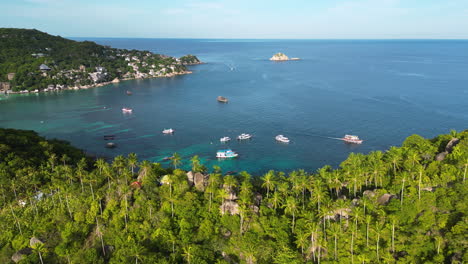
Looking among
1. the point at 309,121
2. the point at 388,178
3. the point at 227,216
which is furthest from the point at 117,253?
the point at 309,121

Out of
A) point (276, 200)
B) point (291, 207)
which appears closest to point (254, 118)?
point (276, 200)

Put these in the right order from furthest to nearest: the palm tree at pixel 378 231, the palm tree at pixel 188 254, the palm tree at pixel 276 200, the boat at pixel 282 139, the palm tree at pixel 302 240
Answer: the boat at pixel 282 139 < the palm tree at pixel 276 200 < the palm tree at pixel 302 240 < the palm tree at pixel 188 254 < the palm tree at pixel 378 231

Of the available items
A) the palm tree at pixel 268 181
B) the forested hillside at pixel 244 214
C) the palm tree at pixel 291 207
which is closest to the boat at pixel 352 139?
the forested hillside at pixel 244 214

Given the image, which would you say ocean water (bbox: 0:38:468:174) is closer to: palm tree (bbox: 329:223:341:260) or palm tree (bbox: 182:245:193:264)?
palm tree (bbox: 329:223:341:260)

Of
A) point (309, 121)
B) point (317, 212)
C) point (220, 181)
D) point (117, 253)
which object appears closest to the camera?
point (117, 253)

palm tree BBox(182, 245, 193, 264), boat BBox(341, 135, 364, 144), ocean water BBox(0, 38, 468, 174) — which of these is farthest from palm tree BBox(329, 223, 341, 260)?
boat BBox(341, 135, 364, 144)

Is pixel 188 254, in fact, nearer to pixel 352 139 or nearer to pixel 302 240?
pixel 302 240

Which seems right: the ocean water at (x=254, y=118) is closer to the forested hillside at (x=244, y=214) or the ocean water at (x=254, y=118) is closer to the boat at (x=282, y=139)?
the boat at (x=282, y=139)

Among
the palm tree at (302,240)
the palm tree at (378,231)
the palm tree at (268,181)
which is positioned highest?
the palm tree at (268,181)

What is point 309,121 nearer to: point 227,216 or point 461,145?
point 461,145
